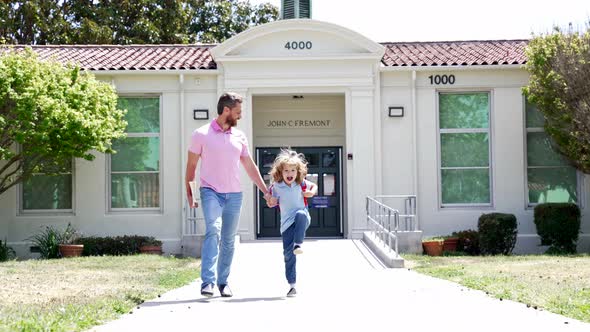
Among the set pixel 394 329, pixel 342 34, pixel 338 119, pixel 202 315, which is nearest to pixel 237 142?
pixel 202 315

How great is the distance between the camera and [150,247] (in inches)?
711

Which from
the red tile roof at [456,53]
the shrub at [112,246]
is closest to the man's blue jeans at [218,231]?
the shrub at [112,246]

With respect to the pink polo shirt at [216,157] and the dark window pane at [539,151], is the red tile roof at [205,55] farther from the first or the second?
the pink polo shirt at [216,157]

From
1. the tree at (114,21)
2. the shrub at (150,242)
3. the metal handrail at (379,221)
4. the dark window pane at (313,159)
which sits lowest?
the shrub at (150,242)

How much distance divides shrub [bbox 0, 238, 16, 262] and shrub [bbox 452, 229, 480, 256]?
8.67 metres

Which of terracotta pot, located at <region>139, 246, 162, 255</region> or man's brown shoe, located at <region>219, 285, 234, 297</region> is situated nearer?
man's brown shoe, located at <region>219, 285, 234, 297</region>

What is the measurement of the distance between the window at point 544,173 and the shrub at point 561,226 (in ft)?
3.96

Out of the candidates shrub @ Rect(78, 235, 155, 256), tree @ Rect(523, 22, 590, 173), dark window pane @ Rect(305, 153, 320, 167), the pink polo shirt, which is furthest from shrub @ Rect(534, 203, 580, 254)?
the pink polo shirt

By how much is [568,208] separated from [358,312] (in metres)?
11.1

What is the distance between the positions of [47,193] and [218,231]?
457 inches

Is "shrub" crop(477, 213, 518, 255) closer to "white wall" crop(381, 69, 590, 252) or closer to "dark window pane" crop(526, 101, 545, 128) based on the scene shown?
"white wall" crop(381, 69, 590, 252)

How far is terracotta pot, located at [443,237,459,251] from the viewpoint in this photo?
18.0 m

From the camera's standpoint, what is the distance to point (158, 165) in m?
19.4

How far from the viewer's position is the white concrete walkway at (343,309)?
7.00 metres
